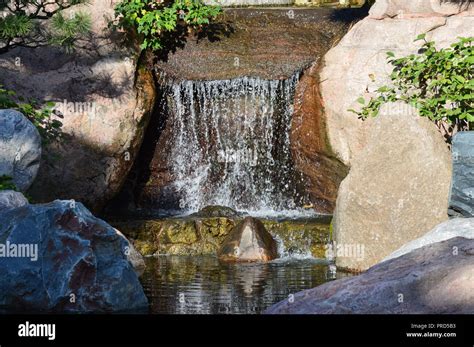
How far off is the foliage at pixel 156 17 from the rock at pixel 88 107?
424 millimetres

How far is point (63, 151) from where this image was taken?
43.0 ft

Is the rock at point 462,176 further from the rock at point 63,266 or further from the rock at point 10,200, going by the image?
the rock at point 10,200

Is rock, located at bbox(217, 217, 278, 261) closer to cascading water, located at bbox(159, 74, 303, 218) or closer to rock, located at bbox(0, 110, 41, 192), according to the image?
cascading water, located at bbox(159, 74, 303, 218)

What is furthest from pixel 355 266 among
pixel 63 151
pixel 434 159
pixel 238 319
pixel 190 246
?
pixel 63 151

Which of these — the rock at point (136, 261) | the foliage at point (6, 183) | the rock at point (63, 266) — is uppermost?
the foliage at point (6, 183)

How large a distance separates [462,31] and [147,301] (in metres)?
6.57

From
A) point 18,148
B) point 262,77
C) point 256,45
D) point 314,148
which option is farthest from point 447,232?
point 256,45

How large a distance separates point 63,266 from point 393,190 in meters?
4.23

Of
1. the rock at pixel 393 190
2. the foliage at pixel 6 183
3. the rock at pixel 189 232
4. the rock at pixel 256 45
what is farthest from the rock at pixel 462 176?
the foliage at pixel 6 183

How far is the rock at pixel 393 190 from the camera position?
10742 mm

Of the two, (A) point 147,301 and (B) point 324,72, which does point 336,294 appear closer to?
(A) point 147,301

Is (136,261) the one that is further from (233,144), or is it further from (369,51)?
(369,51)

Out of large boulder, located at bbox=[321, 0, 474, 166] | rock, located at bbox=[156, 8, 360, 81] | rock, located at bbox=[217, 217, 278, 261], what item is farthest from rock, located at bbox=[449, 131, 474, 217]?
rock, located at bbox=[156, 8, 360, 81]

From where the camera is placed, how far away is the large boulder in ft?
43.4
